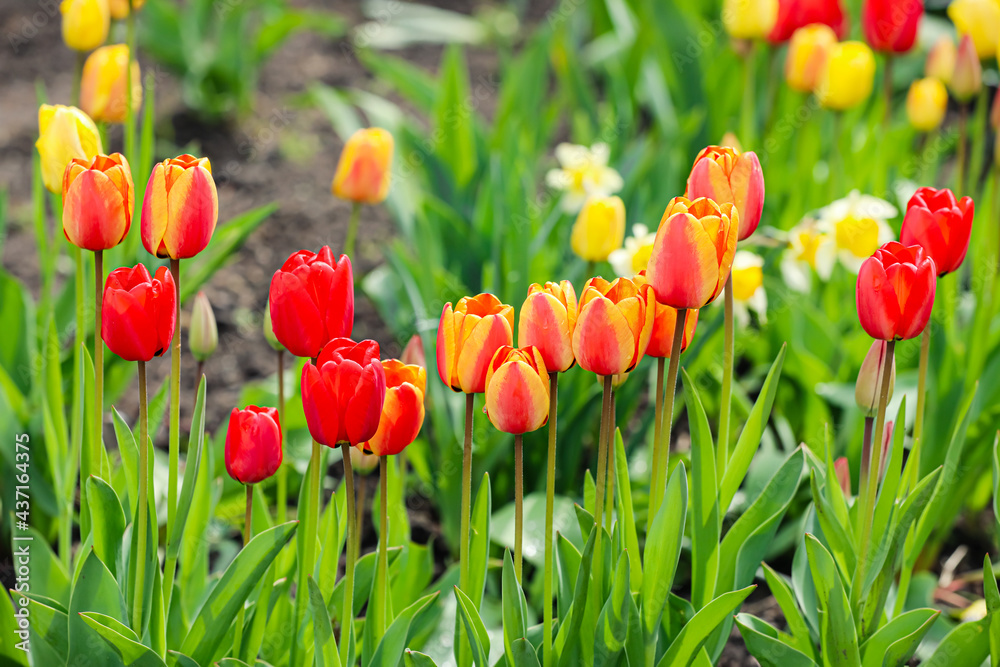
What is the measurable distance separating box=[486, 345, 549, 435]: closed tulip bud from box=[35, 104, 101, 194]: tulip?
68 centimetres

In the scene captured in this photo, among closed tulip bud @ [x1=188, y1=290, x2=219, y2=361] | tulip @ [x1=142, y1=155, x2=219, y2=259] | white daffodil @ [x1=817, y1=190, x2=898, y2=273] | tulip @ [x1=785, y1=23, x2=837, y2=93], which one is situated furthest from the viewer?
tulip @ [x1=785, y1=23, x2=837, y2=93]

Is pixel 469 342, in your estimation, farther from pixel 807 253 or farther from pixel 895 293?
pixel 807 253

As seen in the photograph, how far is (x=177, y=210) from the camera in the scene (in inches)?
44.4

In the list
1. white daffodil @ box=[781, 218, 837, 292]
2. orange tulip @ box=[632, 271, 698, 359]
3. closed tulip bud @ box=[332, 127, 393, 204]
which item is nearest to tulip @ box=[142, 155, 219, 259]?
orange tulip @ box=[632, 271, 698, 359]

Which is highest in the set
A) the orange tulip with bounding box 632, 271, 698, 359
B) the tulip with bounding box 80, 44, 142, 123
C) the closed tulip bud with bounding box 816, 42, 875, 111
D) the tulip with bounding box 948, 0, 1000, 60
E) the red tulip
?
the tulip with bounding box 948, 0, 1000, 60

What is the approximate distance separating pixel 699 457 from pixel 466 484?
0.35 meters

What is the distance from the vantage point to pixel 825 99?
2.29 m

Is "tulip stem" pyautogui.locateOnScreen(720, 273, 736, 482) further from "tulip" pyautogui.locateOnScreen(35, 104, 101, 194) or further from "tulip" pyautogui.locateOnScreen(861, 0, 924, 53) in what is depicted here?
"tulip" pyautogui.locateOnScreen(861, 0, 924, 53)

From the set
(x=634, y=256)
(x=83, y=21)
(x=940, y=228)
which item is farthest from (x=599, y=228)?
(x=83, y=21)

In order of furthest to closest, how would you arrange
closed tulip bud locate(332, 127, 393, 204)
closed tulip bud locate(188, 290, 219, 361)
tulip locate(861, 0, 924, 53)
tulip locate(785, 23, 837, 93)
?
1. tulip locate(785, 23, 837, 93)
2. tulip locate(861, 0, 924, 53)
3. closed tulip bud locate(332, 127, 393, 204)
4. closed tulip bud locate(188, 290, 219, 361)

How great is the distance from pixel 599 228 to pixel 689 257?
74 cm

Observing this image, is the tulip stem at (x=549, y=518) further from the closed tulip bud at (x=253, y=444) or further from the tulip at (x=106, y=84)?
the tulip at (x=106, y=84)

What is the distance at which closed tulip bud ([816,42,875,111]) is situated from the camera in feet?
7.36

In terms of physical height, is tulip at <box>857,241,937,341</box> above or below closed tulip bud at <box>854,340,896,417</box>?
above
